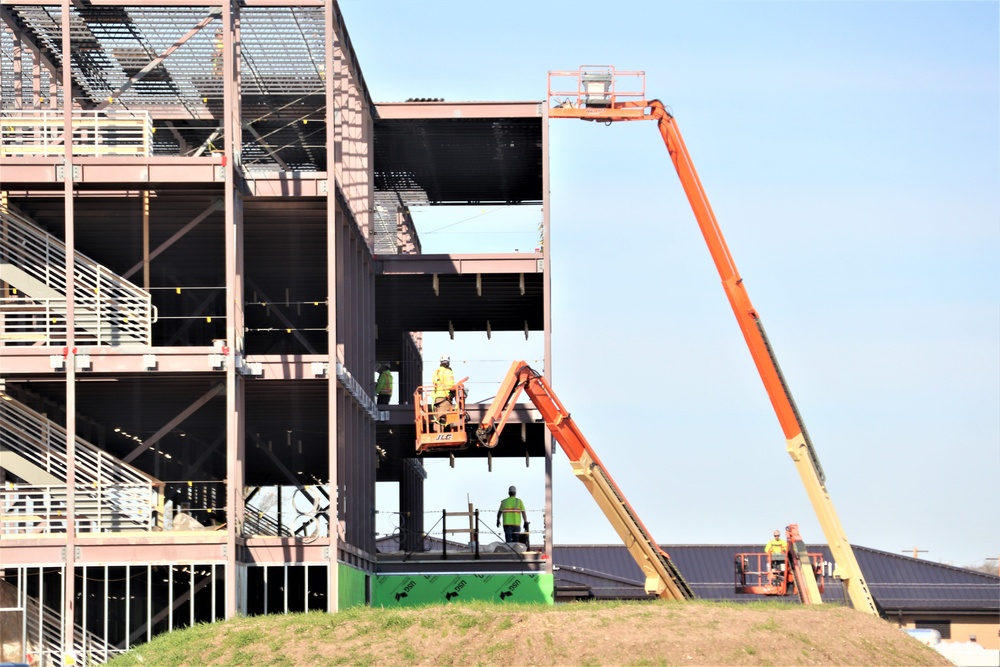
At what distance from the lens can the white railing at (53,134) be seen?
34094mm

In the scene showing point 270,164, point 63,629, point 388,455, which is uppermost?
point 270,164

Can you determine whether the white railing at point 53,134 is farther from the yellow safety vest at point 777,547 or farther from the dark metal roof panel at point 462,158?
the yellow safety vest at point 777,547

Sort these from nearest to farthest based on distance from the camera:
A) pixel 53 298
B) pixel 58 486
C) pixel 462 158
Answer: pixel 58 486, pixel 53 298, pixel 462 158

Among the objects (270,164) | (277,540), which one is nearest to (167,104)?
(270,164)

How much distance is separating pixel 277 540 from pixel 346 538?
324 centimetres

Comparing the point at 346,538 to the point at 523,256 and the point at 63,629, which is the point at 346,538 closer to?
the point at 63,629

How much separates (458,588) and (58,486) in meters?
13.0

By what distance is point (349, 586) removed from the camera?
3584 centimetres

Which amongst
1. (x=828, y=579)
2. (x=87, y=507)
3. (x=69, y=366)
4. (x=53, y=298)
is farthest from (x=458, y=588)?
(x=828, y=579)

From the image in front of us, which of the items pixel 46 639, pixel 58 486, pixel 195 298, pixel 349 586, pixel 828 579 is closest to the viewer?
pixel 58 486

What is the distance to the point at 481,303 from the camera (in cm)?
4722

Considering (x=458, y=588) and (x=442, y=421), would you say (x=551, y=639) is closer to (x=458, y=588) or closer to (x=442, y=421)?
(x=442, y=421)

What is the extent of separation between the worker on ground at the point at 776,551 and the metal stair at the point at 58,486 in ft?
51.7

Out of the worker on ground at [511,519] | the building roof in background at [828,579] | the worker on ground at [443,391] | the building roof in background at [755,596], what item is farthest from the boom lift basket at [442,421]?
the building roof in background at [828,579]
